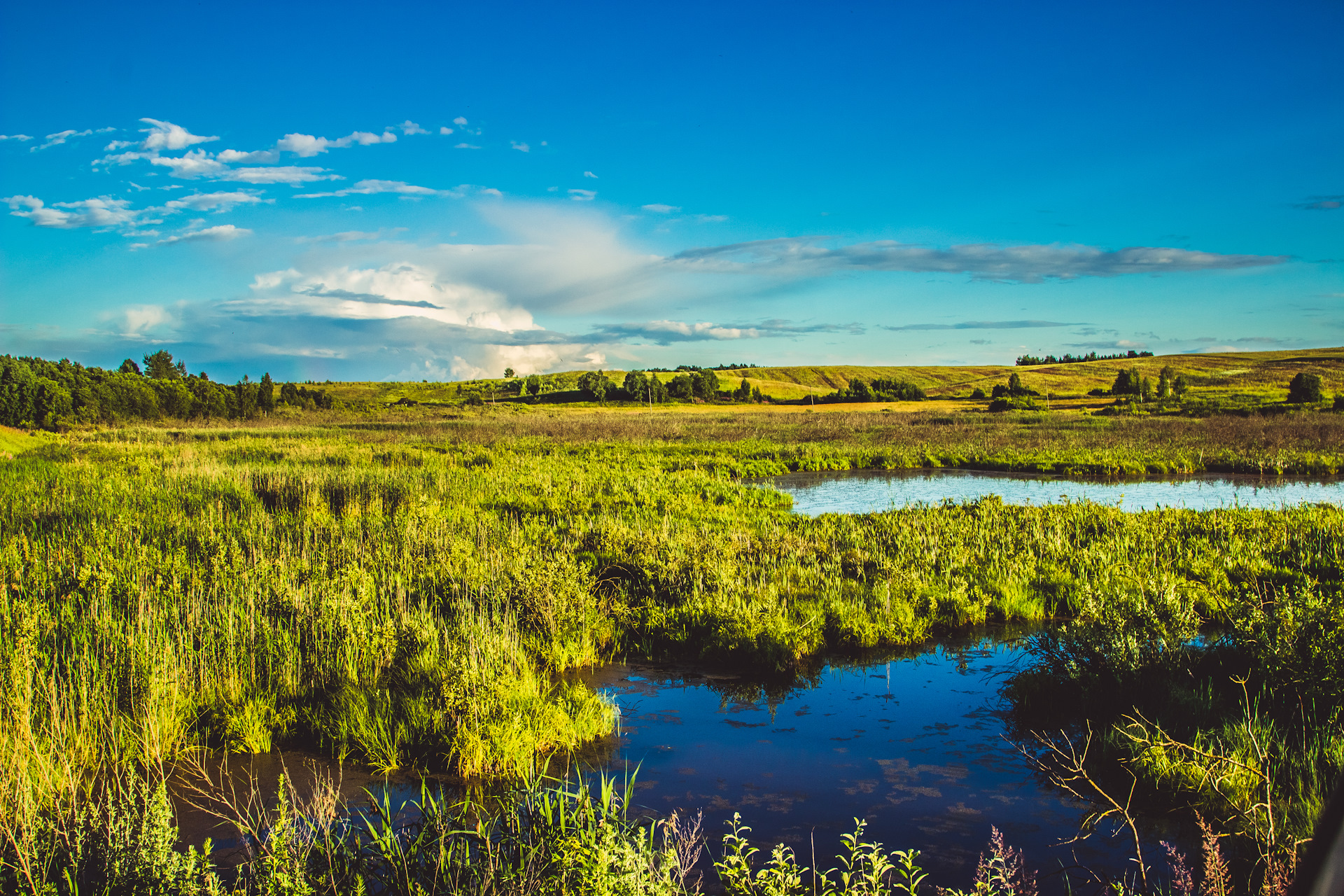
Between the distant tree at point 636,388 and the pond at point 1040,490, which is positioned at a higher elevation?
the distant tree at point 636,388

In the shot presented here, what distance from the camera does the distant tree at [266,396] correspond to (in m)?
89.5

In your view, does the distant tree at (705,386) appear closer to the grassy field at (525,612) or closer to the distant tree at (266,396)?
the distant tree at (266,396)

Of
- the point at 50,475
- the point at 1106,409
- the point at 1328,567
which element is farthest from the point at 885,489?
the point at 1106,409

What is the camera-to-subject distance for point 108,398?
241ft

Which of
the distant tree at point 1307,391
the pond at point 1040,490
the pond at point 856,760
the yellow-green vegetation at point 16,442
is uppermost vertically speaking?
the distant tree at point 1307,391

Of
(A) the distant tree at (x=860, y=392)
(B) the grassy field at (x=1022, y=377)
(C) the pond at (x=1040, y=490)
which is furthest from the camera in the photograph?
(A) the distant tree at (x=860, y=392)

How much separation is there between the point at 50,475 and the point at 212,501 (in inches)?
330

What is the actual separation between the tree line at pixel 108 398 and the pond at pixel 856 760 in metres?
66.8

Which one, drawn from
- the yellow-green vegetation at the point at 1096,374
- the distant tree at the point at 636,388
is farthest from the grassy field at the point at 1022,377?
the distant tree at the point at 636,388

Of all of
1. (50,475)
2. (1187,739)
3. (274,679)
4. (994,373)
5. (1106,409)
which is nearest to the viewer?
(1187,739)

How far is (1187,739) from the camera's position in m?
5.95

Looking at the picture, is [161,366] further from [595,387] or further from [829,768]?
[829,768]

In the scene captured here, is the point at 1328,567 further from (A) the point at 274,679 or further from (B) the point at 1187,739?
(A) the point at 274,679

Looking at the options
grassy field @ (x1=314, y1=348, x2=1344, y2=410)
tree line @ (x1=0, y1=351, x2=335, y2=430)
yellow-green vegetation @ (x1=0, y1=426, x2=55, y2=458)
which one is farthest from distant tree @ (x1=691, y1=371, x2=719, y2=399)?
yellow-green vegetation @ (x1=0, y1=426, x2=55, y2=458)
